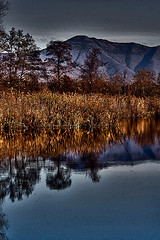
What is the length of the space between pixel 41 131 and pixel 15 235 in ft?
39.2

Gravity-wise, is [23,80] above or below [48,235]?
above

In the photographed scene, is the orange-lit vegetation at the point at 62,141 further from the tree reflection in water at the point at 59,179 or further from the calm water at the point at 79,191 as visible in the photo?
the tree reflection in water at the point at 59,179

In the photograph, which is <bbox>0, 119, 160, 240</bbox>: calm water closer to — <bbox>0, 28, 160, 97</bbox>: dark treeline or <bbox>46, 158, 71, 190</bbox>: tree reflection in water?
<bbox>46, 158, 71, 190</bbox>: tree reflection in water

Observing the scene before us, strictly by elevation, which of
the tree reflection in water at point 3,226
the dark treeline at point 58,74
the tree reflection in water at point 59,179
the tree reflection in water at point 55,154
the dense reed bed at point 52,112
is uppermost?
the dark treeline at point 58,74

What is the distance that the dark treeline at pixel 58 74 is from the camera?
34.2m

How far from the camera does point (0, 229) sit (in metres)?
→ 5.40

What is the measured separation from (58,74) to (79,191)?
32575mm

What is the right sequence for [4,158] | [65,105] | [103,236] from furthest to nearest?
[65,105]
[4,158]
[103,236]

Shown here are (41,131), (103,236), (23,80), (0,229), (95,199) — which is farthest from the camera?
(23,80)

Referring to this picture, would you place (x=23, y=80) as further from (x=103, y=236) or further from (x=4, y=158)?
(x=103, y=236)

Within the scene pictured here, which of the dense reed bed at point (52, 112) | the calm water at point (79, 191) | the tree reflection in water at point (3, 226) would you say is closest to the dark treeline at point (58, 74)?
the dense reed bed at point (52, 112)

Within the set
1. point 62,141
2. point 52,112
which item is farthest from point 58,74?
point 62,141

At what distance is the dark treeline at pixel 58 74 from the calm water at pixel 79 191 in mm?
21517

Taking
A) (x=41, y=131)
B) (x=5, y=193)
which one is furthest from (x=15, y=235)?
(x=41, y=131)
